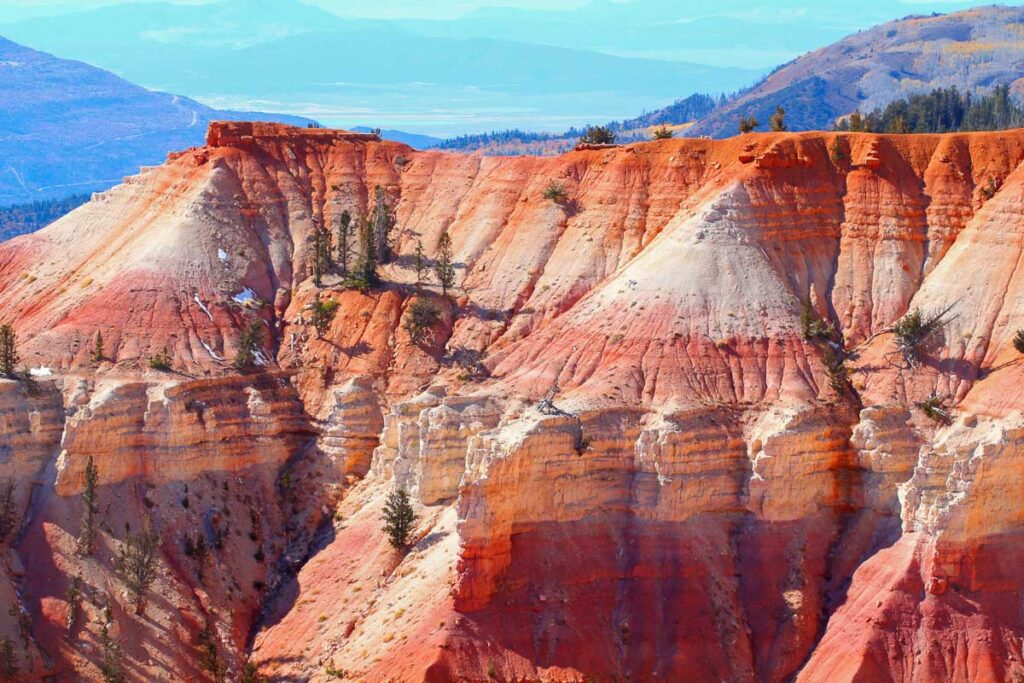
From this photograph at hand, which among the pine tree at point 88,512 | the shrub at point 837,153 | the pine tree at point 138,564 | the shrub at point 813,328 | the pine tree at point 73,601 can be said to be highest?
the shrub at point 837,153

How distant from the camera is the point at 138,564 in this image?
76.4 meters

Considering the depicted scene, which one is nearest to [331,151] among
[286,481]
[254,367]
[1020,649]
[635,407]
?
[254,367]

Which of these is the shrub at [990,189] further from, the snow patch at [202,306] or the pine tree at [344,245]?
the snow patch at [202,306]

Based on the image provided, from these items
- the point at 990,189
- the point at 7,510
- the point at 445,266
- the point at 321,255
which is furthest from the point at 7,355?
the point at 990,189

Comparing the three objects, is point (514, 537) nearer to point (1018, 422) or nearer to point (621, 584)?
point (621, 584)

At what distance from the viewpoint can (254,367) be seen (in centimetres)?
8938

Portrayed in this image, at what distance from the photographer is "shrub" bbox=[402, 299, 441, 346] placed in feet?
298

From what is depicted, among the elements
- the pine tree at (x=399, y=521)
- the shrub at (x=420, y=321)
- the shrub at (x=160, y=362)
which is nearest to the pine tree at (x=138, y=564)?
the shrub at (x=160, y=362)

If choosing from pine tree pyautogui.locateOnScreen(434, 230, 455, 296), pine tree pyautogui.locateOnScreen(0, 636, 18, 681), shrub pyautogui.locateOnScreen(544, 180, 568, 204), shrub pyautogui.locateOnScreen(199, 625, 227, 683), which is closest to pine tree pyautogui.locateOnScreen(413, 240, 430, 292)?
pine tree pyautogui.locateOnScreen(434, 230, 455, 296)

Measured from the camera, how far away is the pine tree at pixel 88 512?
78.7 m

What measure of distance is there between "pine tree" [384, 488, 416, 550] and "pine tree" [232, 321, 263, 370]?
1436 cm

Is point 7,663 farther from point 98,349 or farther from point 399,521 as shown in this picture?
point 98,349

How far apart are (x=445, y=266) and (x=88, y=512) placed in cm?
2477

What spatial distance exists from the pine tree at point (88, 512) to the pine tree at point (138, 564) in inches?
61.8
